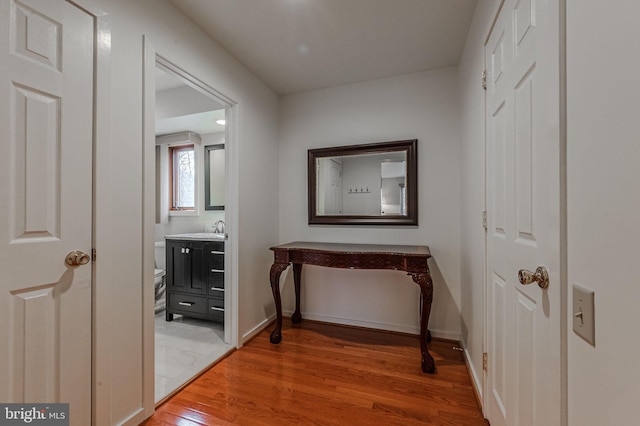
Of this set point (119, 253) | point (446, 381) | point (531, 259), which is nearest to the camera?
point (531, 259)

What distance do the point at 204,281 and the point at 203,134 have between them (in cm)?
200

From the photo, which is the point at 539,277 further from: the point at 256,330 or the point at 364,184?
the point at 256,330

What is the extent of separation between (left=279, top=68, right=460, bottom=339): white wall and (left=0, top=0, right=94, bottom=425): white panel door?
1.93 meters

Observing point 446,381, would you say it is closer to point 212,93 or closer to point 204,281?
point 204,281

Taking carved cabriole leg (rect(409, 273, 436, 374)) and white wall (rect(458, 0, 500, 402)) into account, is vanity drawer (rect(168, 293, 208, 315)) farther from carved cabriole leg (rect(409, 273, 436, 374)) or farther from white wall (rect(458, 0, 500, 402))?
white wall (rect(458, 0, 500, 402))

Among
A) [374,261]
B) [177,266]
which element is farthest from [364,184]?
[177,266]

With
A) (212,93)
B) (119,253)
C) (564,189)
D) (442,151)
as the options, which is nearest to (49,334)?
(119,253)

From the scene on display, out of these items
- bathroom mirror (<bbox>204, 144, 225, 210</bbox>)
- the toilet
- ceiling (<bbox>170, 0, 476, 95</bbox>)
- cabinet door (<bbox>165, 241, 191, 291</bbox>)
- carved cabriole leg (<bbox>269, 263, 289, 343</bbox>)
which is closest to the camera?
ceiling (<bbox>170, 0, 476, 95</bbox>)

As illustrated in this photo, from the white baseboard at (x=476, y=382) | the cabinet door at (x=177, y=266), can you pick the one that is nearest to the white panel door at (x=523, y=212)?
the white baseboard at (x=476, y=382)

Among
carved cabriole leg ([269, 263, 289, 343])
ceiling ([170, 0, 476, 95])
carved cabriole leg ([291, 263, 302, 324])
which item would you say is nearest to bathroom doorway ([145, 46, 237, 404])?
carved cabriole leg ([269, 263, 289, 343])

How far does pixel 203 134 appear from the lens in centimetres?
365

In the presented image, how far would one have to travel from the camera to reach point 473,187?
1.86 m

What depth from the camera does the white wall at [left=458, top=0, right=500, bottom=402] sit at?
1.62 metres

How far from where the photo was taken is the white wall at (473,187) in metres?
1.62
